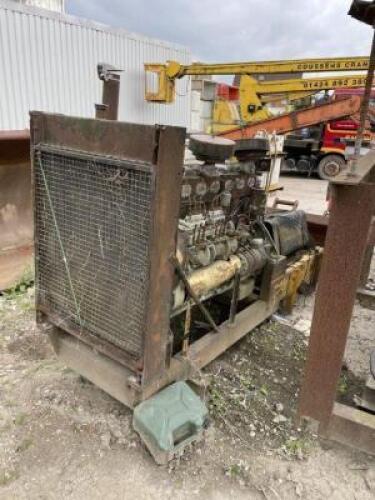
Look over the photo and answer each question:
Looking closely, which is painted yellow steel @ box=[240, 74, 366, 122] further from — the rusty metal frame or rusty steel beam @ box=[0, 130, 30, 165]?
the rusty metal frame

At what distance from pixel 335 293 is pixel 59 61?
26.4ft

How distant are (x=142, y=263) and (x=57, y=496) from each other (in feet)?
3.49

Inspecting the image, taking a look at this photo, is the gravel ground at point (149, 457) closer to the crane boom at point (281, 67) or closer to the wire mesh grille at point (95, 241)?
the wire mesh grille at point (95, 241)

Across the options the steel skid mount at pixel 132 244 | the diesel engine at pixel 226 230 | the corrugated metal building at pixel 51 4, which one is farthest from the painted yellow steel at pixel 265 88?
the corrugated metal building at pixel 51 4

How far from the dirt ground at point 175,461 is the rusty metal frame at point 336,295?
0.20 meters

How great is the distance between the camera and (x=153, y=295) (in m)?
1.77

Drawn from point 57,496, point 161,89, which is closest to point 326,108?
point 161,89

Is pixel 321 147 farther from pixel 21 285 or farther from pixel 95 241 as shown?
pixel 95 241

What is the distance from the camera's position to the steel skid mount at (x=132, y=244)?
5.53 ft

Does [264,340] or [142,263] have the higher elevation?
[142,263]

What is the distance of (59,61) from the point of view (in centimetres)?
816

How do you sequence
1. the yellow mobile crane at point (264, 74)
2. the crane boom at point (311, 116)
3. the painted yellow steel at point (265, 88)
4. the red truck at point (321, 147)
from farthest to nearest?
the red truck at point (321, 147) → the crane boom at point (311, 116) → the painted yellow steel at point (265, 88) → the yellow mobile crane at point (264, 74)

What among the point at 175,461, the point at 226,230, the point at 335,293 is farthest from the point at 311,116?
the point at 175,461

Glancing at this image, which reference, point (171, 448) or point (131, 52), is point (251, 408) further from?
point (131, 52)
